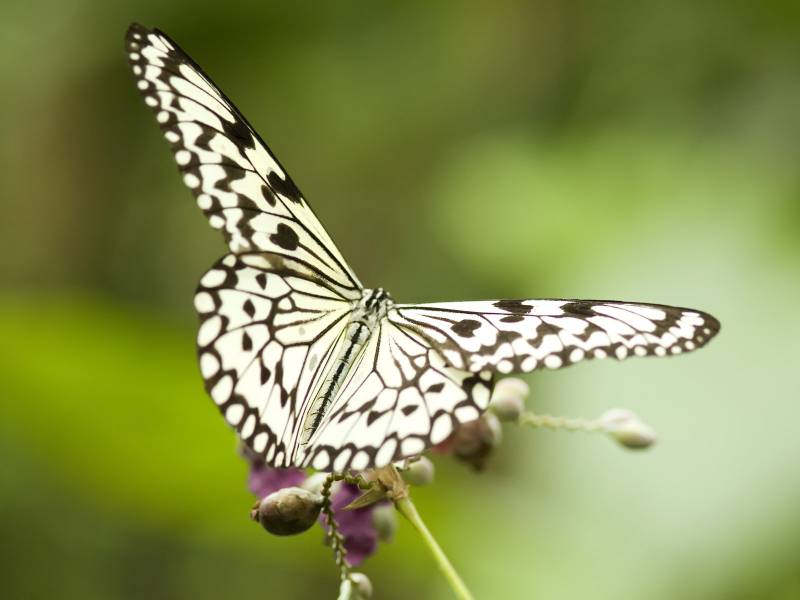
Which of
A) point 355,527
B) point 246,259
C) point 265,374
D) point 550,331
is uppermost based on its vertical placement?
point 246,259

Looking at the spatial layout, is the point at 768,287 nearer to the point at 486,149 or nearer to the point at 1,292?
the point at 486,149

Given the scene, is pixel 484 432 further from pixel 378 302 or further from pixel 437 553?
pixel 437 553

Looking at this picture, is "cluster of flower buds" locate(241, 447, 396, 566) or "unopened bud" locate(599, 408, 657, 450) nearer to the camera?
"cluster of flower buds" locate(241, 447, 396, 566)

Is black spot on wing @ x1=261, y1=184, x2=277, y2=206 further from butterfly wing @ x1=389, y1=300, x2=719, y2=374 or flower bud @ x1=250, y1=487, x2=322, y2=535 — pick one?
flower bud @ x1=250, y1=487, x2=322, y2=535

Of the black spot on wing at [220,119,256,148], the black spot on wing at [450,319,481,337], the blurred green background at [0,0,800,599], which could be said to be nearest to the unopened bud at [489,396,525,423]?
the black spot on wing at [450,319,481,337]

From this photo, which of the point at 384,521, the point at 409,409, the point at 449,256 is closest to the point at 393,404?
the point at 409,409

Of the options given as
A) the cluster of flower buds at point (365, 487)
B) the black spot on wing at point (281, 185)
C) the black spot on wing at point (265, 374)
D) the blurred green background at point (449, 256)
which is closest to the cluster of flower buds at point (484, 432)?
the cluster of flower buds at point (365, 487)
